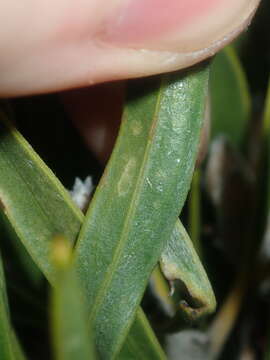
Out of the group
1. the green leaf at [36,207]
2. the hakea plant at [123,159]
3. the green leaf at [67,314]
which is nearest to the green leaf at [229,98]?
the hakea plant at [123,159]

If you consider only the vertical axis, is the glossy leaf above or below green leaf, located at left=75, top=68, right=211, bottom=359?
below

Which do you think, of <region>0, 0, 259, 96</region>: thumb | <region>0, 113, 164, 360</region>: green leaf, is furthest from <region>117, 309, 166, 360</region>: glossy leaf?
<region>0, 0, 259, 96</region>: thumb

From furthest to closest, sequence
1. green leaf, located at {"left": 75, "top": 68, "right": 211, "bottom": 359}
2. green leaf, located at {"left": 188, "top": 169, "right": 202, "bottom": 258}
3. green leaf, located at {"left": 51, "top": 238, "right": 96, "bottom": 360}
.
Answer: green leaf, located at {"left": 188, "top": 169, "right": 202, "bottom": 258} < green leaf, located at {"left": 75, "top": 68, "right": 211, "bottom": 359} < green leaf, located at {"left": 51, "top": 238, "right": 96, "bottom": 360}

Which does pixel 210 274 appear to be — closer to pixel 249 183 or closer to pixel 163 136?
pixel 249 183

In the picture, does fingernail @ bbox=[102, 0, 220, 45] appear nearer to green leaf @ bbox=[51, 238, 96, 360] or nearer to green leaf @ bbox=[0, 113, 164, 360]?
green leaf @ bbox=[0, 113, 164, 360]

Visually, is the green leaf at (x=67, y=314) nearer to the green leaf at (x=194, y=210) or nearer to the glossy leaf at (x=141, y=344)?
the glossy leaf at (x=141, y=344)
